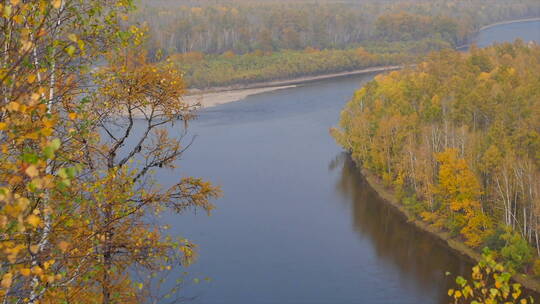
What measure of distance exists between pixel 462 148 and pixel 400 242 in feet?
14.7

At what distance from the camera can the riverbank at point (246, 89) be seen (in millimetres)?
50219

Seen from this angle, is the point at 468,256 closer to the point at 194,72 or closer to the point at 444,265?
the point at 444,265

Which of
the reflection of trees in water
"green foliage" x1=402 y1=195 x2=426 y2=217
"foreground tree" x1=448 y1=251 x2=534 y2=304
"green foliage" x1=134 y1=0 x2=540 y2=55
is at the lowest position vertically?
the reflection of trees in water

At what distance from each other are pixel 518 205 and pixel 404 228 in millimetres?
4321

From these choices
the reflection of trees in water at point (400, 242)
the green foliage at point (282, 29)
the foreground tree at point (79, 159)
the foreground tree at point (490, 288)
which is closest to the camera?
the foreground tree at point (490, 288)

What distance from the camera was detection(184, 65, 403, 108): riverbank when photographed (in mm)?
50219

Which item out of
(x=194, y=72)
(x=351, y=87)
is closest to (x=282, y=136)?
(x=351, y=87)

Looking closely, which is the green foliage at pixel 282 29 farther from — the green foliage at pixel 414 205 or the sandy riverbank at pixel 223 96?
the green foliage at pixel 414 205

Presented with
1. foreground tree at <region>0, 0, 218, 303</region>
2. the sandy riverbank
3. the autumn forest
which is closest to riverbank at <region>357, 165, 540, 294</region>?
the autumn forest

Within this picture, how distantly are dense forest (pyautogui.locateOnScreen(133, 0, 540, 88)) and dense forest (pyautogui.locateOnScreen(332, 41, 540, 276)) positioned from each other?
Answer: 2454 centimetres

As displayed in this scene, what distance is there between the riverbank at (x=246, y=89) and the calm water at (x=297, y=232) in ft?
41.0

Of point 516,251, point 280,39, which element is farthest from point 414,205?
point 280,39

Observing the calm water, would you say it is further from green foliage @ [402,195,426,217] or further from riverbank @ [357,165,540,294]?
green foliage @ [402,195,426,217]

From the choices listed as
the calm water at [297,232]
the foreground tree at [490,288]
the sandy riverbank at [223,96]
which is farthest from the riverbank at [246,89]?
the foreground tree at [490,288]
